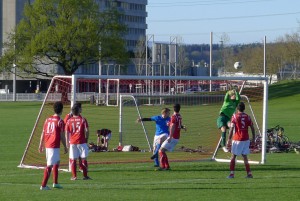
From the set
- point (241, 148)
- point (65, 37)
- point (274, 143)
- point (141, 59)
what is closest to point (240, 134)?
point (241, 148)

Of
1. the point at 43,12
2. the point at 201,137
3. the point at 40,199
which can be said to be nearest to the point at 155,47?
the point at 43,12

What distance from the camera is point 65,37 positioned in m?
86.1

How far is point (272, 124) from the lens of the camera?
43.6 metres

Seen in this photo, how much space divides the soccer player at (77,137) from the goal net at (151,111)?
246 centimetres

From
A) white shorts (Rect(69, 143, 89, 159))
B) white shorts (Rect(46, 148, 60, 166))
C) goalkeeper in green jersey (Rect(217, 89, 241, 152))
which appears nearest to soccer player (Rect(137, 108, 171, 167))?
goalkeeper in green jersey (Rect(217, 89, 241, 152))

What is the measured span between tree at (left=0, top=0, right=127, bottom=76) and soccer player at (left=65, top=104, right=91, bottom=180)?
66.6 m

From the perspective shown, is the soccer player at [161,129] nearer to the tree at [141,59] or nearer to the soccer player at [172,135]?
the soccer player at [172,135]

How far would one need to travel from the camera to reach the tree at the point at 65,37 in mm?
85750

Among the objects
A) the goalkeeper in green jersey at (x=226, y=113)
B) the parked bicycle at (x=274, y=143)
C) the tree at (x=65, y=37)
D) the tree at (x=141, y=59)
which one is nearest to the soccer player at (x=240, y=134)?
the goalkeeper in green jersey at (x=226, y=113)

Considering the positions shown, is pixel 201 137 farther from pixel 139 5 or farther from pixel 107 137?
pixel 139 5

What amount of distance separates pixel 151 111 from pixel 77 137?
22818mm

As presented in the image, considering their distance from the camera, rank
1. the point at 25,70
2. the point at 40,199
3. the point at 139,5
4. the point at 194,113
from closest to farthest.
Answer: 1. the point at 40,199
2. the point at 194,113
3. the point at 25,70
4. the point at 139,5

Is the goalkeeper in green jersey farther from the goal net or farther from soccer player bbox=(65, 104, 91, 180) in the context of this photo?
soccer player bbox=(65, 104, 91, 180)

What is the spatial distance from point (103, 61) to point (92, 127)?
166 ft
